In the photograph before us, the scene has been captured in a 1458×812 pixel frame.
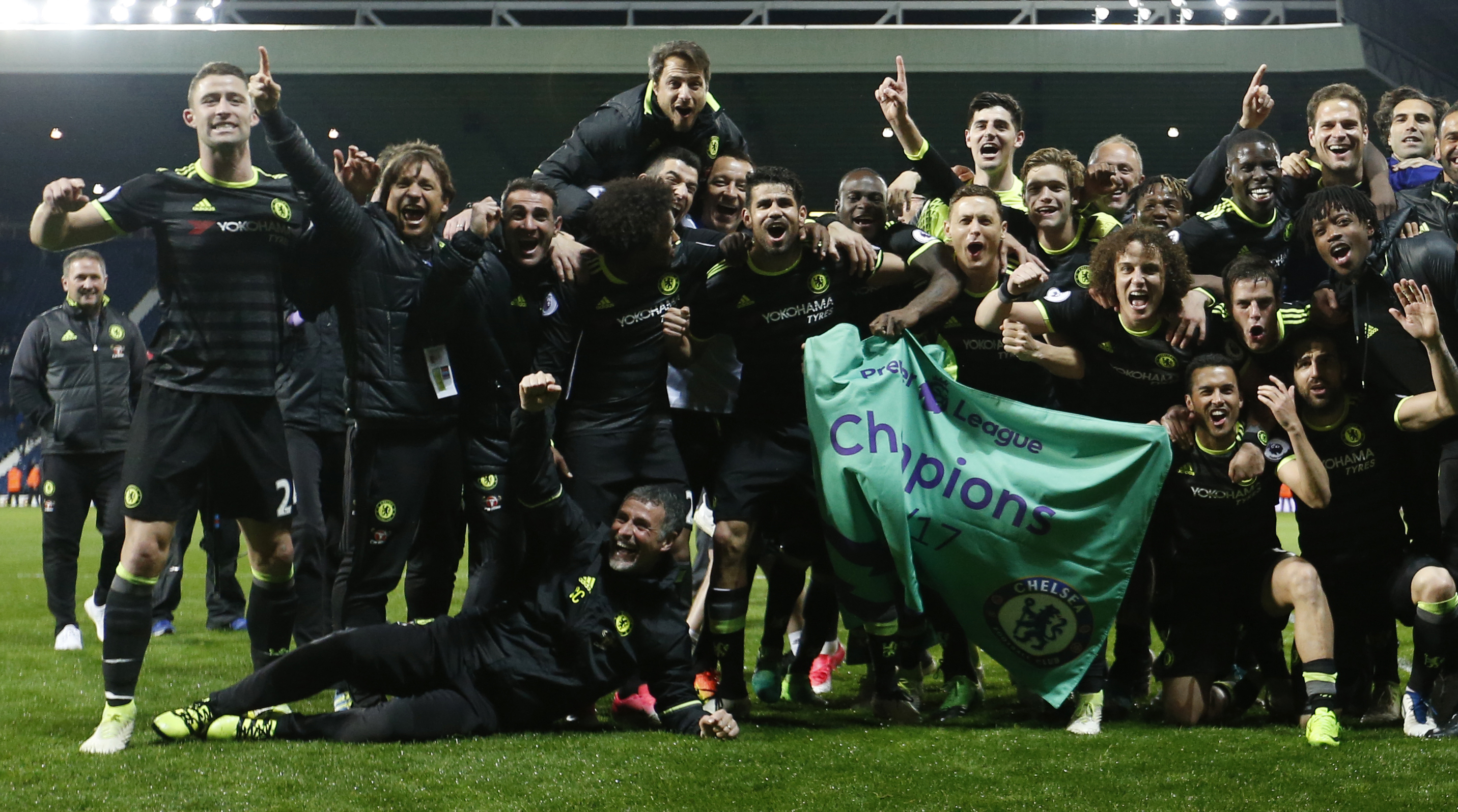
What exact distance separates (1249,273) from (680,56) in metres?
2.62

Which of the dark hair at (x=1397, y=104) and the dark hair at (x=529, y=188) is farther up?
the dark hair at (x=1397, y=104)

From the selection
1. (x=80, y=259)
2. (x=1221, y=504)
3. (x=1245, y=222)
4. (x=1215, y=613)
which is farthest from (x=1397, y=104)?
(x=80, y=259)

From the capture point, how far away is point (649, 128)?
19.3 feet

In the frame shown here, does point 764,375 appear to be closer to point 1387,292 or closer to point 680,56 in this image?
point 680,56

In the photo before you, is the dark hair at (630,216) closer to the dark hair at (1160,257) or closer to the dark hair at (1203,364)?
the dark hair at (1160,257)

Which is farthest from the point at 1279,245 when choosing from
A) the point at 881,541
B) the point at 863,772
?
the point at 863,772

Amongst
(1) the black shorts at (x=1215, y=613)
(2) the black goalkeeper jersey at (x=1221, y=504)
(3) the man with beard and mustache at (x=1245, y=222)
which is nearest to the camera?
(2) the black goalkeeper jersey at (x=1221, y=504)

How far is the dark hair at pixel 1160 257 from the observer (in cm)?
Result: 486

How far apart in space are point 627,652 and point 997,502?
150 centimetres

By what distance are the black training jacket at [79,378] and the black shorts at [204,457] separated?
11.8 feet

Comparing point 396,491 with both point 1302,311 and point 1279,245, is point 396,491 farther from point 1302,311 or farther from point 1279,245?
point 1279,245

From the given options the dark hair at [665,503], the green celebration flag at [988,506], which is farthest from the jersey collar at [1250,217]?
the dark hair at [665,503]

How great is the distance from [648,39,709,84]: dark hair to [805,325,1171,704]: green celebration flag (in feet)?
5.60

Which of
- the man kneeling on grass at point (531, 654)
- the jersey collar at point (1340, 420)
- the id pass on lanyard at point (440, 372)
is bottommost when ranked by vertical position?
the man kneeling on grass at point (531, 654)
